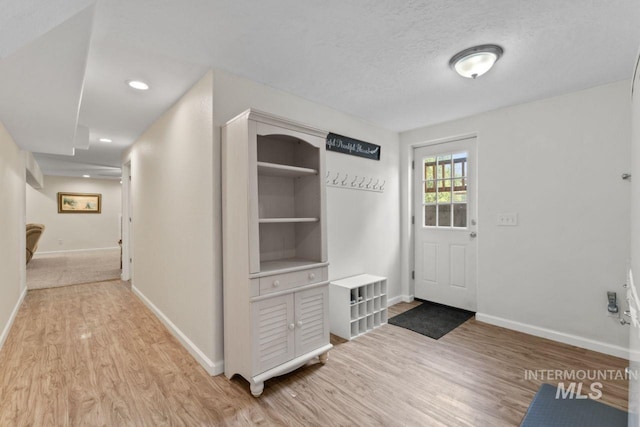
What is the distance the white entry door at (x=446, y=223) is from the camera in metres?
3.55

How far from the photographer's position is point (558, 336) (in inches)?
110

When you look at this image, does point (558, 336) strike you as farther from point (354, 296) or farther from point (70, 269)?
point (70, 269)

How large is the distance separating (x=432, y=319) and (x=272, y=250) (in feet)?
6.80

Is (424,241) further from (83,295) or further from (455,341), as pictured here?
(83,295)

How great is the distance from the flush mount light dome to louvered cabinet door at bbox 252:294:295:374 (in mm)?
2086

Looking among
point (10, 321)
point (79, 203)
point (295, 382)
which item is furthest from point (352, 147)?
point (79, 203)

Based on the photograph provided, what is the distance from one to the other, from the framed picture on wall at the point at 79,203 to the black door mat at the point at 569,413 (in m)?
11.3

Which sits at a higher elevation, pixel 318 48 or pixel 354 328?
pixel 318 48

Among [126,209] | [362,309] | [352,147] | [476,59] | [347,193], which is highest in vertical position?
[476,59]

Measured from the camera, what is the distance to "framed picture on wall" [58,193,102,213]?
28.7 feet

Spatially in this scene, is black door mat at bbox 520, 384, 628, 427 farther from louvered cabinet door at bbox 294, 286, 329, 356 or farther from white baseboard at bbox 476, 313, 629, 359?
louvered cabinet door at bbox 294, 286, 329, 356

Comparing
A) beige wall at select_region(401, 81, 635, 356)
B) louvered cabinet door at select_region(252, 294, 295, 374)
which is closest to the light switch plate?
beige wall at select_region(401, 81, 635, 356)

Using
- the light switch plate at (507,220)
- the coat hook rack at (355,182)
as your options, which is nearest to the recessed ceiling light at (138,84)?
the coat hook rack at (355,182)

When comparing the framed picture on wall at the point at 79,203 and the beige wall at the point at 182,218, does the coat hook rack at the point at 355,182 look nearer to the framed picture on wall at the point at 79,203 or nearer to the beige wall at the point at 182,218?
the beige wall at the point at 182,218
